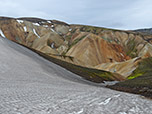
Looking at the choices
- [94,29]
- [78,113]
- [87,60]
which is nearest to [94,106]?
[78,113]

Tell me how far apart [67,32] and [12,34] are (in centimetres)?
5437

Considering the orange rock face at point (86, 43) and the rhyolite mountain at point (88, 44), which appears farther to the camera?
the orange rock face at point (86, 43)

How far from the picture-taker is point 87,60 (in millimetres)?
101375

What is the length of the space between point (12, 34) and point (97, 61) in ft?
249

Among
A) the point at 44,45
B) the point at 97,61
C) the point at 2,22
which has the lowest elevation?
the point at 97,61

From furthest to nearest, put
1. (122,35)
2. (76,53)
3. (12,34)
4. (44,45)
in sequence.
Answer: (122,35) → (12,34) → (44,45) → (76,53)

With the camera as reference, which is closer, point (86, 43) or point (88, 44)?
point (88, 44)

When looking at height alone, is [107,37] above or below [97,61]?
above

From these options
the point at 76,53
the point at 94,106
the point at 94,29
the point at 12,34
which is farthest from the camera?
the point at 94,29

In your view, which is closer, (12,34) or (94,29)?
(12,34)

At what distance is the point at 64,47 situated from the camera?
130500mm

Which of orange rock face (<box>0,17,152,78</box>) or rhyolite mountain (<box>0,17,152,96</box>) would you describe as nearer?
rhyolite mountain (<box>0,17,152,96</box>)

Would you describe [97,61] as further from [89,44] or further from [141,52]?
[141,52]

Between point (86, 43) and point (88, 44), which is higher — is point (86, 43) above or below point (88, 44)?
above
